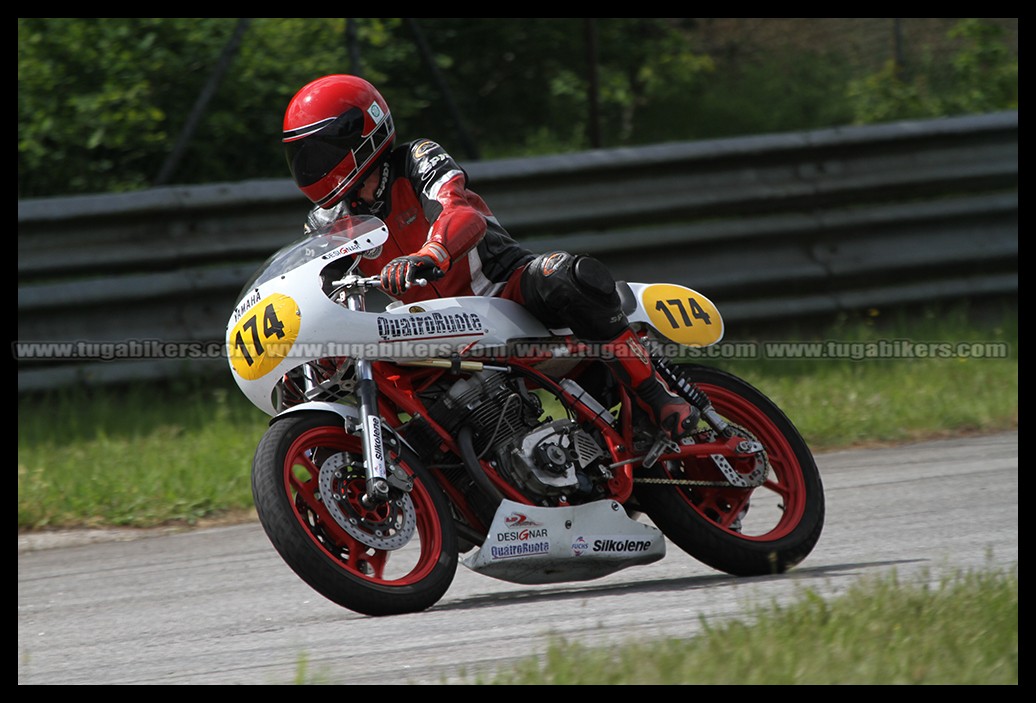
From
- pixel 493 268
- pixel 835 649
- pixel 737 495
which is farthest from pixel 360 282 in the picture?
pixel 835 649

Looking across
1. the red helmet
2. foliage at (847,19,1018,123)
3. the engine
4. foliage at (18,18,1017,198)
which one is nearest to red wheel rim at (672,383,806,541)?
the engine

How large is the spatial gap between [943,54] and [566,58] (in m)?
6.27

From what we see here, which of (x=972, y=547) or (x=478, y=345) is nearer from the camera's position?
(x=478, y=345)

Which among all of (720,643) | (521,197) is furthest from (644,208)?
(720,643)

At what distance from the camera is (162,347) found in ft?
25.5

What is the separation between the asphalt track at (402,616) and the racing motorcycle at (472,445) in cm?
17

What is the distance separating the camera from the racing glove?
4.26m

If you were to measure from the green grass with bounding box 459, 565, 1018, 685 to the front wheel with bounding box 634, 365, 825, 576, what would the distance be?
1000 millimetres

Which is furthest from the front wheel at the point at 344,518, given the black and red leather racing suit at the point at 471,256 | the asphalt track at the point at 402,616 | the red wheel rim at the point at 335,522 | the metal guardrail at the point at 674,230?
the metal guardrail at the point at 674,230

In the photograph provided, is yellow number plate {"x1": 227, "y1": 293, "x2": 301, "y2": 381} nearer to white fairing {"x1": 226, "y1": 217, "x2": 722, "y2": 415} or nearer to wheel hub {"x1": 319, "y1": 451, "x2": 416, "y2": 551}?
white fairing {"x1": 226, "y1": 217, "x2": 722, "y2": 415}

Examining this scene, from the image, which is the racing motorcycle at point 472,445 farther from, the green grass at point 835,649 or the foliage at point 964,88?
the foliage at point 964,88
